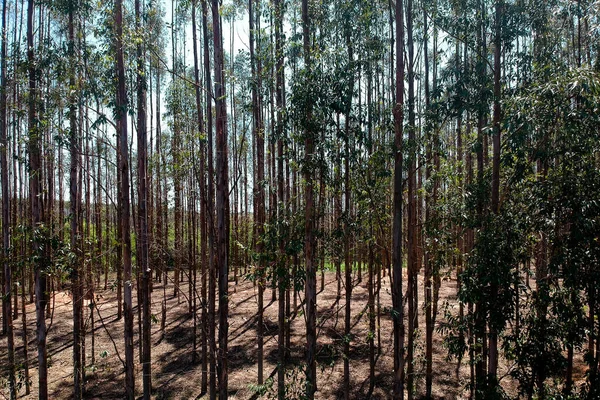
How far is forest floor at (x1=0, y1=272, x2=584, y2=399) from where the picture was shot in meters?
9.37

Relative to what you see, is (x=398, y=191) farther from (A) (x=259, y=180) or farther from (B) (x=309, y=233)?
(A) (x=259, y=180)

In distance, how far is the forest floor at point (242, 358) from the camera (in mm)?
9367

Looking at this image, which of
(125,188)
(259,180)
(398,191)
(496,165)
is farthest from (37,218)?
(496,165)

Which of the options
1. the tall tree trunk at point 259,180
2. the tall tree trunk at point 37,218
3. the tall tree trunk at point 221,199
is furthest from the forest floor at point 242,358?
the tall tree trunk at point 221,199

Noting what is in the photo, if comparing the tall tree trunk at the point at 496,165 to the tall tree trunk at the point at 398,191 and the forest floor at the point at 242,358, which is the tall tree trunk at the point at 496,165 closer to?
the tall tree trunk at the point at 398,191

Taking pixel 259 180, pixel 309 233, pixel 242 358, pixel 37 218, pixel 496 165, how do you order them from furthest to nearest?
pixel 242 358, pixel 259 180, pixel 37 218, pixel 309 233, pixel 496 165

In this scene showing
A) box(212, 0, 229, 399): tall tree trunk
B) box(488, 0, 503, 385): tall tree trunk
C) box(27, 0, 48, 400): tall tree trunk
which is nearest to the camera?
box(488, 0, 503, 385): tall tree trunk

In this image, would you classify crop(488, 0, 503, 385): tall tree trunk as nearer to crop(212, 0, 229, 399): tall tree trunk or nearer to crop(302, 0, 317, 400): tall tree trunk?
crop(302, 0, 317, 400): tall tree trunk

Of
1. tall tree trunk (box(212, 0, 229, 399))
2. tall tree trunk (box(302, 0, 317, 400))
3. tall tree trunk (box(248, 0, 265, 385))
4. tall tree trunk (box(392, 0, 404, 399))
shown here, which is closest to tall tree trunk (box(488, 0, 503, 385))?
tall tree trunk (box(392, 0, 404, 399))

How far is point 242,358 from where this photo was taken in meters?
11.2

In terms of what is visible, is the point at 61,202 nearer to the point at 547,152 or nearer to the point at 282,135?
the point at 282,135

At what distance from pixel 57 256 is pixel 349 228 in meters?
4.86

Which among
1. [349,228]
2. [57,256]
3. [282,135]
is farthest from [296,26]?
[57,256]

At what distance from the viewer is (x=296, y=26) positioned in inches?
275
